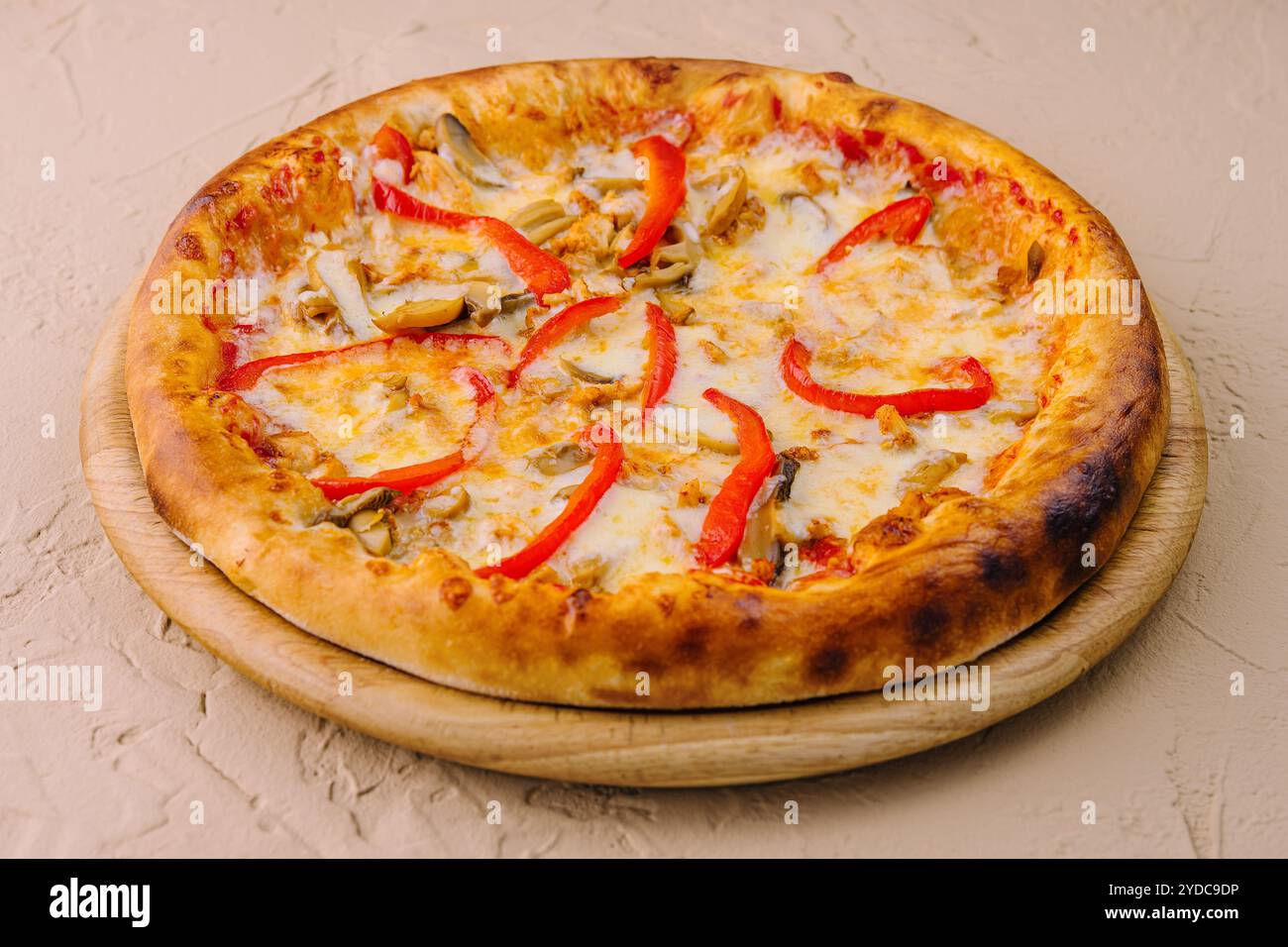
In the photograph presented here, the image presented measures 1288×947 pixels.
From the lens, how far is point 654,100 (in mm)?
6523

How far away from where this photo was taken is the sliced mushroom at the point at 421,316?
5207 millimetres

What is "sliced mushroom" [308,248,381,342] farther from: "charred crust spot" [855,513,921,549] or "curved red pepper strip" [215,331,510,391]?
"charred crust spot" [855,513,921,549]

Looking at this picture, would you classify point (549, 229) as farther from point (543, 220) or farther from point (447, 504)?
point (447, 504)

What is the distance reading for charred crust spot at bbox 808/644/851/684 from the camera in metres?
3.96

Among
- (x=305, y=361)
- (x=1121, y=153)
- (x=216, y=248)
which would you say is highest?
(x=1121, y=153)

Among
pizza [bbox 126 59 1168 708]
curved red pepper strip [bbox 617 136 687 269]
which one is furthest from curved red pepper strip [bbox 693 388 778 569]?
curved red pepper strip [bbox 617 136 687 269]

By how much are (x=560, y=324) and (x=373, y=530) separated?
1246 mm

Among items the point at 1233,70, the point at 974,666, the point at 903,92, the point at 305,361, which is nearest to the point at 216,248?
the point at 305,361

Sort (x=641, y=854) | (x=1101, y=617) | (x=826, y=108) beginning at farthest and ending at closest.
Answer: (x=826, y=108) < (x=1101, y=617) < (x=641, y=854)

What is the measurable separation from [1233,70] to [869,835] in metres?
5.36

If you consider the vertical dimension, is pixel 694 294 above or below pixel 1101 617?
above

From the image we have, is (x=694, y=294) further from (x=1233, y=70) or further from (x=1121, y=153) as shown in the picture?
(x=1233, y=70)

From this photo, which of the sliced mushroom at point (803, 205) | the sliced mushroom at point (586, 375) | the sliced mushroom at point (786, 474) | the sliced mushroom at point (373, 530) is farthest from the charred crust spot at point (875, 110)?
the sliced mushroom at point (373, 530)

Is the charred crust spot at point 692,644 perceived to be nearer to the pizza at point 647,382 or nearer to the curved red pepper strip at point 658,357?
the pizza at point 647,382
